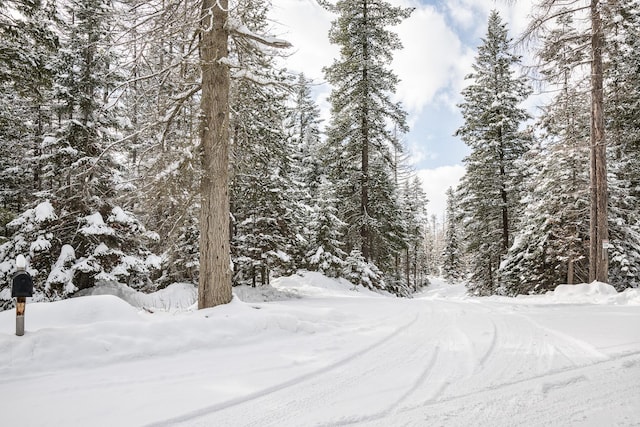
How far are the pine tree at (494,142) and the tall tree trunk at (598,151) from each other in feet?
22.9

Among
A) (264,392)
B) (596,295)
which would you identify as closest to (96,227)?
(264,392)

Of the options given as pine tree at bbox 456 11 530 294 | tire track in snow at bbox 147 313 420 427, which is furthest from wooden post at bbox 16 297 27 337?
pine tree at bbox 456 11 530 294

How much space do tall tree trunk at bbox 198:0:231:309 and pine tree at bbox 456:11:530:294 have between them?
55.0ft

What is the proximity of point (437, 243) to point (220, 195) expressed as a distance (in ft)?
325

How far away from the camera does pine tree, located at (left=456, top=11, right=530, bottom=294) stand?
19.0 m

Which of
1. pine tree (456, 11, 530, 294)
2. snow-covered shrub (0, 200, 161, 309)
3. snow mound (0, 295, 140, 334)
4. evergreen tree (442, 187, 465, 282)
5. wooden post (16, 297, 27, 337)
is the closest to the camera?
wooden post (16, 297, 27, 337)

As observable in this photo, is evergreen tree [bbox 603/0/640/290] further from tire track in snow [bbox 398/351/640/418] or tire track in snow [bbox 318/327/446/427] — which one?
tire track in snow [bbox 318/327/446/427]

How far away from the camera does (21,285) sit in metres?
4.00

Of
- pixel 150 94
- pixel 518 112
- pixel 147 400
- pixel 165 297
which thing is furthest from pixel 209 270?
pixel 518 112

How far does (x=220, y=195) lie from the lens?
21.3 feet

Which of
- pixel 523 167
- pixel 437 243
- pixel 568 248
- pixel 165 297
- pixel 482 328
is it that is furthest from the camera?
pixel 437 243

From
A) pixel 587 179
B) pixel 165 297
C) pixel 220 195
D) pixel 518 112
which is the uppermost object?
pixel 518 112

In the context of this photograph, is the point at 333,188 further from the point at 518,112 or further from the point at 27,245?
the point at 27,245

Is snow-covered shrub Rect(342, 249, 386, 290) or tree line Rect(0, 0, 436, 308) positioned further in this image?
snow-covered shrub Rect(342, 249, 386, 290)
